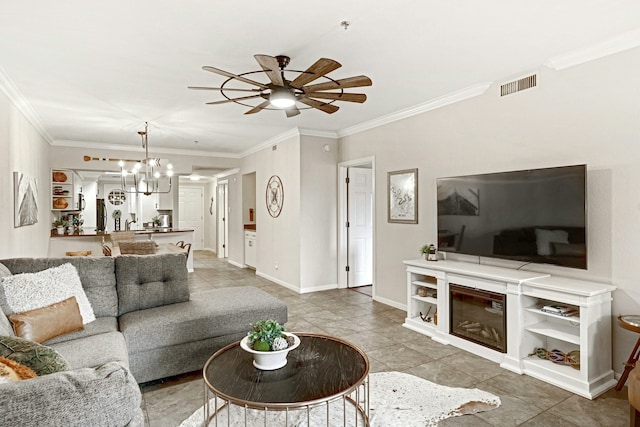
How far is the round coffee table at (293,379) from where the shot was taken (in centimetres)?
178

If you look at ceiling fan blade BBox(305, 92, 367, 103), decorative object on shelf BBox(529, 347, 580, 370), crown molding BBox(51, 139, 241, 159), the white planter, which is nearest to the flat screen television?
decorative object on shelf BBox(529, 347, 580, 370)

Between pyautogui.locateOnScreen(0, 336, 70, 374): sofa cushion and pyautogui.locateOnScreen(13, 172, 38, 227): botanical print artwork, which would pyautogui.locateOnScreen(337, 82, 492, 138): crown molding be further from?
pyautogui.locateOnScreen(13, 172, 38, 227): botanical print artwork

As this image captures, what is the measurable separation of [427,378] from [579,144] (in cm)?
234

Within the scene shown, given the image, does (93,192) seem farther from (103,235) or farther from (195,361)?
(195,361)

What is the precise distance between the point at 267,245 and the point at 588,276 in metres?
5.26

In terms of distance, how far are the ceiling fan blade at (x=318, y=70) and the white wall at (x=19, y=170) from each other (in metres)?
3.03

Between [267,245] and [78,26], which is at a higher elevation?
[78,26]

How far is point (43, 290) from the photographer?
254cm

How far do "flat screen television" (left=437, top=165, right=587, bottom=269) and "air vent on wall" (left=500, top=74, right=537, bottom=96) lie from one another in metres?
0.83

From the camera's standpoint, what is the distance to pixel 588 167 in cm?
308

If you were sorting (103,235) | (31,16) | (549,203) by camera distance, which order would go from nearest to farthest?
(31,16) → (549,203) → (103,235)

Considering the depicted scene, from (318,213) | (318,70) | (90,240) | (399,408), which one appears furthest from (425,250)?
(90,240)

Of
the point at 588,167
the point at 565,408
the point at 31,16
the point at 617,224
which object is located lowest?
the point at 565,408

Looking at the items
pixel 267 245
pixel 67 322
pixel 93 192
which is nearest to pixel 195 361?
pixel 67 322
